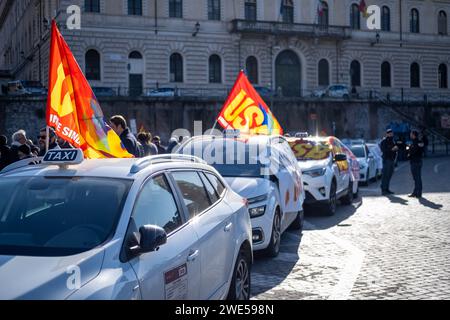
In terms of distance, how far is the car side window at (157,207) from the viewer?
447 centimetres

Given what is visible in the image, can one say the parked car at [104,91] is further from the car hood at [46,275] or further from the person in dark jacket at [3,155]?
the car hood at [46,275]

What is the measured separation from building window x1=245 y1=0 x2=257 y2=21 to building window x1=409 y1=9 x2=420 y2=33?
650 inches

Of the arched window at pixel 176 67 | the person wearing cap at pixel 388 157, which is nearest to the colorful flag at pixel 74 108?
the person wearing cap at pixel 388 157

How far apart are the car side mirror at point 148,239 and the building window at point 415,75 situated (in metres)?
57.7

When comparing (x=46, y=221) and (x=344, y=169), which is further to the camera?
(x=344, y=169)

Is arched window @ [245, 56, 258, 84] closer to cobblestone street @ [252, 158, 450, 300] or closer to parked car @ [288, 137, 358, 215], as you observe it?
parked car @ [288, 137, 358, 215]

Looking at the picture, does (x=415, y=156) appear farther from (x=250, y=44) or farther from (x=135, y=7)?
(x=250, y=44)

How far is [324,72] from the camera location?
54.4 m

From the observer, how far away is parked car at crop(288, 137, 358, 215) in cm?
1313

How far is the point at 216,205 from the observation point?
5.70 metres

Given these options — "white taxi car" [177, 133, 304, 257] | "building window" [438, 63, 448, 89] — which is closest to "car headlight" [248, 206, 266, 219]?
"white taxi car" [177, 133, 304, 257]

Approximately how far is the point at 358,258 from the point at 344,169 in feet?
20.8

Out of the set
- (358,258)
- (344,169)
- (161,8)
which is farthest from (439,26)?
(358,258)

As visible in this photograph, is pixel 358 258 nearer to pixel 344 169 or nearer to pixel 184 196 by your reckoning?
pixel 184 196
